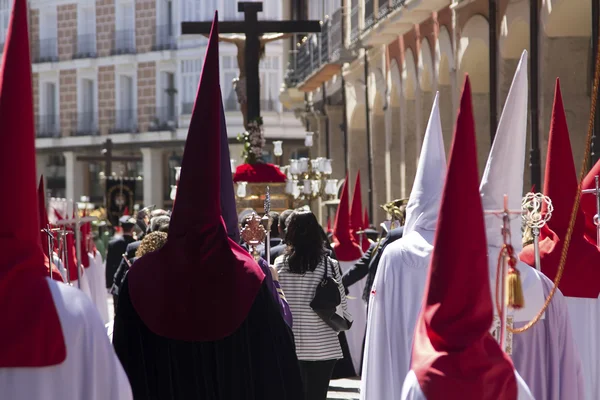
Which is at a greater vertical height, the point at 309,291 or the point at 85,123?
the point at 85,123

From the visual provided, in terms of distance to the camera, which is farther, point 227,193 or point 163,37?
point 163,37

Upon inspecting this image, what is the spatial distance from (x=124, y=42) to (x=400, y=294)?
47758mm

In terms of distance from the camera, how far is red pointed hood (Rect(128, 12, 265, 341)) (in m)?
5.23

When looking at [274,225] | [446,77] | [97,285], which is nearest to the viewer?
[274,225]

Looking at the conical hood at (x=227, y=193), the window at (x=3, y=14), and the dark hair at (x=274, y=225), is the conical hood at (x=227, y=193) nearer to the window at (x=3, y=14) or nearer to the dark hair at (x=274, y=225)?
the dark hair at (x=274, y=225)

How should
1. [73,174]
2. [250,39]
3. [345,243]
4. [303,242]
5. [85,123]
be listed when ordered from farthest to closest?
1. [85,123]
2. [73,174]
3. [250,39]
4. [345,243]
5. [303,242]

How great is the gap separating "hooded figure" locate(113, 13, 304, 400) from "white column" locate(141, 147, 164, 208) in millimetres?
46559

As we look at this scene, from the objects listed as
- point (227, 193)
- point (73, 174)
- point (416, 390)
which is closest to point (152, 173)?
point (73, 174)

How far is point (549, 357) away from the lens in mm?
5926

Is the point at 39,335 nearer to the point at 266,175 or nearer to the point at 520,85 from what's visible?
the point at 520,85

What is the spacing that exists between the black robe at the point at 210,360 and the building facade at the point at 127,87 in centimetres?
4292

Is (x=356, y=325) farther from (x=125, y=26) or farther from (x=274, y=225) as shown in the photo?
(x=125, y=26)

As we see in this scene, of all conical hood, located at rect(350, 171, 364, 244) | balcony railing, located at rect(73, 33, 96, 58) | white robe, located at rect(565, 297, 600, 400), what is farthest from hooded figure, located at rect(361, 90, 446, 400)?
balcony railing, located at rect(73, 33, 96, 58)

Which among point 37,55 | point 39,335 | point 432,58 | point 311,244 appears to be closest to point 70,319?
point 39,335
